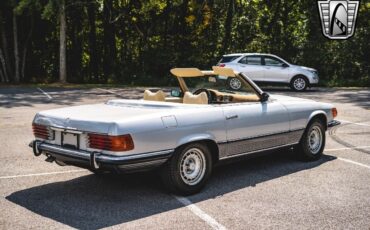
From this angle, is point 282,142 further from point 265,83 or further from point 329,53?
point 329,53

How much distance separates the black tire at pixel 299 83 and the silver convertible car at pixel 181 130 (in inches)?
529

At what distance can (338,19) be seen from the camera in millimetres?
27000

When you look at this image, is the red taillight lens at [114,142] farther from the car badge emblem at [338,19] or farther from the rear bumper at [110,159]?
the car badge emblem at [338,19]

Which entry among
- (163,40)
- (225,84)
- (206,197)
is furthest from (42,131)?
(163,40)

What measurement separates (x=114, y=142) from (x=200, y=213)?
1.13 meters

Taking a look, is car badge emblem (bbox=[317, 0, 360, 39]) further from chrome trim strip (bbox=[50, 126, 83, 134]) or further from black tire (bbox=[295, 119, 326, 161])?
chrome trim strip (bbox=[50, 126, 83, 134])

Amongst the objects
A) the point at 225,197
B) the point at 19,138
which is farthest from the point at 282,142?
the point at 19,138

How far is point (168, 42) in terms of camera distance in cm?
2770

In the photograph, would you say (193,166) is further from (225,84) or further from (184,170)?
(225,84)

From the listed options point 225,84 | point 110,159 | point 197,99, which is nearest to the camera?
point 110,159

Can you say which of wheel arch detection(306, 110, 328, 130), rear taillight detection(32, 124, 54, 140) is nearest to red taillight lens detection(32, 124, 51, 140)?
rear taillight detection(32, 124, 54, 140)

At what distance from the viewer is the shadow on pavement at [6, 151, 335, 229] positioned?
4.70 m

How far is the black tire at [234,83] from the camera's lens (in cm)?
641

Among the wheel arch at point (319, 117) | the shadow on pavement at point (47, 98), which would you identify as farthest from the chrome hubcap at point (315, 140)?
the shadow on pavement at point (47, 98)
